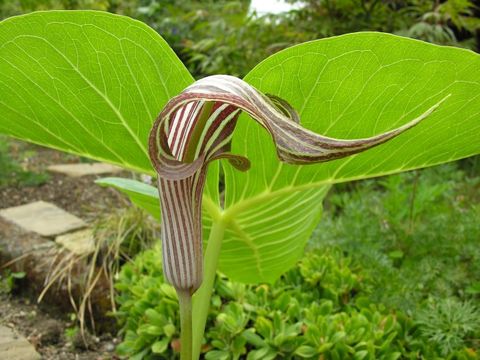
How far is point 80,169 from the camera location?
370 cm

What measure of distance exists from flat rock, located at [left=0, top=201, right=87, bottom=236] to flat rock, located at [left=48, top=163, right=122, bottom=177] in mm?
694

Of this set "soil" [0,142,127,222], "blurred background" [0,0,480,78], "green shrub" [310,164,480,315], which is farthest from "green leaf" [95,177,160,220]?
"blurred background" [0,0,480,78]

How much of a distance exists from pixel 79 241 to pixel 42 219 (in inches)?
17.2

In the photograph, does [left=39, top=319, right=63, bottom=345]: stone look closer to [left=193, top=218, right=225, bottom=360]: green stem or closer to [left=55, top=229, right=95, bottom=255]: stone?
[left=55, top=229, right=95, bottom=255]: stone

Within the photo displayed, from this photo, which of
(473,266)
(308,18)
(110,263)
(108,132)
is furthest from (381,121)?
(308,18)

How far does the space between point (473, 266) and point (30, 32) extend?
1.33 metres

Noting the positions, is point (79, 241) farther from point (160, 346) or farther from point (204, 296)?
point (204, 296)

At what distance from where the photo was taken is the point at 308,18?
371 cm

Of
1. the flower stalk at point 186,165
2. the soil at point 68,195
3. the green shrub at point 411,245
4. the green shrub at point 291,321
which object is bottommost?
the soil at point 68,195

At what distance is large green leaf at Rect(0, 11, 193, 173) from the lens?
528mm

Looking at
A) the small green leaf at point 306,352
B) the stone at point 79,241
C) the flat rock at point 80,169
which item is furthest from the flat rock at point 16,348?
the flat rock at point 80,169

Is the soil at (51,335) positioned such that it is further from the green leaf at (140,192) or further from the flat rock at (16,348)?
the green leaf at (140,192)

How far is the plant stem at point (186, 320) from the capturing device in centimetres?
55

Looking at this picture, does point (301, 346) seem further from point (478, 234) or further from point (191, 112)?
point (191, 112)
